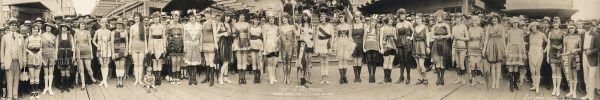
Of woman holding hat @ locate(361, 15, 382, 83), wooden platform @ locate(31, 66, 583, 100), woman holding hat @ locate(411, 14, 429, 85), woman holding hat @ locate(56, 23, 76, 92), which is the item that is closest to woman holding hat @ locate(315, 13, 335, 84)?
wooden platform @ locate(31, 66, 583, 100)

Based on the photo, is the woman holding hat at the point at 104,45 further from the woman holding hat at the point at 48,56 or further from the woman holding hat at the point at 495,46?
the woman holding hat at the point at 495,46

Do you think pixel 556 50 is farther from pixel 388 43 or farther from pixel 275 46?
pixel 275 46

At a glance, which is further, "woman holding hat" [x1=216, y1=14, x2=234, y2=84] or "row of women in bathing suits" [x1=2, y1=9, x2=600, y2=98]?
"woman holding hat" [x1=216, y1=14, x2=234, y2=84]

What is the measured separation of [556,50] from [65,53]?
167 inches

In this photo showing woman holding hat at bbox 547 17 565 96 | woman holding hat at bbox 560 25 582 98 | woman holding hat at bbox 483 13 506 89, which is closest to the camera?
woman holding hat at bbox 560 25 582 98

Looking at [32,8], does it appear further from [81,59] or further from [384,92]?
[384,92]

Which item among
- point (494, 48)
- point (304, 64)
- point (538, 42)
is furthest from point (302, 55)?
point (538, 42)

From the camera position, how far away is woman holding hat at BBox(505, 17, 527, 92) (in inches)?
185

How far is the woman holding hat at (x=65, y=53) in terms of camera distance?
4980 mm

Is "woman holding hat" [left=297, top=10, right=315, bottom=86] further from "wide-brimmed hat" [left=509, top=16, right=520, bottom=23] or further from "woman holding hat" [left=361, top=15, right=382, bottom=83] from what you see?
"wide-brimmed hat" [left=509, top=16, right=520, bottom=23]

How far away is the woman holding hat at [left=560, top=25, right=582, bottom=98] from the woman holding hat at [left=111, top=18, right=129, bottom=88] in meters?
3.85

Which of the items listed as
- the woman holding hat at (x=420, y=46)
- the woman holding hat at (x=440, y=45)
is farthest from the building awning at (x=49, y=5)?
the woman holding hat at (x=440, y=45)

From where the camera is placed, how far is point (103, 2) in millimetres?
9102

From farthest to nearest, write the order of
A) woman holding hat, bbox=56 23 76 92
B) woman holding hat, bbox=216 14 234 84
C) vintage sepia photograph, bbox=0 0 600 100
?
1. woman holding hat, bbox=216 14 234 84
2. woman holding hat, bbox=56 23 76 92
3. vintage sepia photograph, bbox=0 0 600 100
